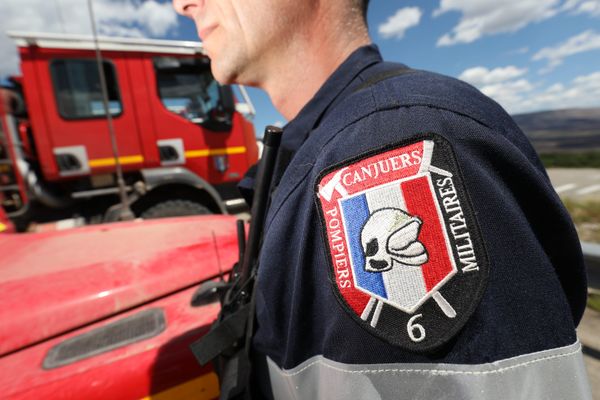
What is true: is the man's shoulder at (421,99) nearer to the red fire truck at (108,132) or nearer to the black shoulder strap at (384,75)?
the black shoulder strap at (384,75)

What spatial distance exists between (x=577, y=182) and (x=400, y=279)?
38.8 ft

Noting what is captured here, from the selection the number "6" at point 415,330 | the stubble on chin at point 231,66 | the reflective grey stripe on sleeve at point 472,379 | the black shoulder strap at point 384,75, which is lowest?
the reflective grey stripe on sleeve at point 472,379

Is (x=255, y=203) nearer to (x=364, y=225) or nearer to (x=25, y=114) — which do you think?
(x=364, y=225)

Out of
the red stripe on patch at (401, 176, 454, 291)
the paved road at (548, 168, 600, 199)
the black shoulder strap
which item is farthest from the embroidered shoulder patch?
the paved road at (548, 168, 600, 199)

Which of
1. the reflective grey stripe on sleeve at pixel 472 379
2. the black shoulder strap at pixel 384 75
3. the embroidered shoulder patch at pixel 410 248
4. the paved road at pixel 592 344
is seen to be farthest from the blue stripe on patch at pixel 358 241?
the paved road at pixel 592 344

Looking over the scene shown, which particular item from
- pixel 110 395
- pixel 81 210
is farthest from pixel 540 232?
pixel 81 210

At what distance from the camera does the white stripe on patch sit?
0.49 metres

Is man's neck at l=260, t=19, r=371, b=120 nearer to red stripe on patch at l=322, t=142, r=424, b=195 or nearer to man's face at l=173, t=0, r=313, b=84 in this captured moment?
man's face at l=173, t=0, r=313, b=84

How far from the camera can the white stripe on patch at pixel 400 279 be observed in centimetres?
49

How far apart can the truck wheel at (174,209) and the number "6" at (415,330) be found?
13.1ft

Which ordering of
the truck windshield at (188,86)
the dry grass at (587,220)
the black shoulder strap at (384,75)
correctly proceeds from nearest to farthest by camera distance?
1. the black shoulder strap at (384,75)
2. the dry grass at (587,220)
3. the truck windshield at (188,86)

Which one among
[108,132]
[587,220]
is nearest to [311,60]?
[108,132]

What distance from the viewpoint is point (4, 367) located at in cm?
107

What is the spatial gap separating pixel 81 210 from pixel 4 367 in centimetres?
411
